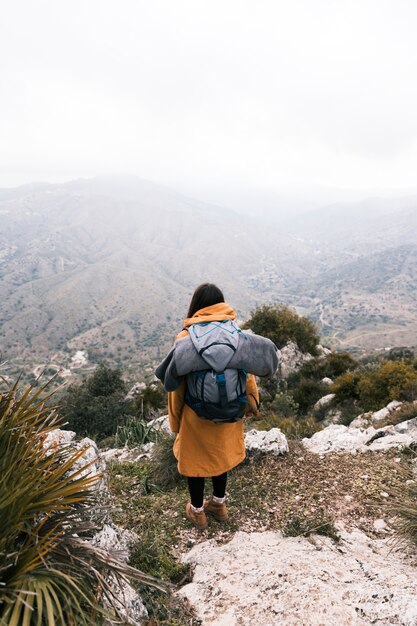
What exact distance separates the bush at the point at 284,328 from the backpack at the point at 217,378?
15147 millimetres

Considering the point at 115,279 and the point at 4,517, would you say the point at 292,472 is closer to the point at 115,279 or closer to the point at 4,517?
the point at 4,517

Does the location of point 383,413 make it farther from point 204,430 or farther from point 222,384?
point 222,384

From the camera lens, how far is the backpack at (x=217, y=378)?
249 cm

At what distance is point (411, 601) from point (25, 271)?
21695cm

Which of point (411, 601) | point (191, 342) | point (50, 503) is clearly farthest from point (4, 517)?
point (411, 601)

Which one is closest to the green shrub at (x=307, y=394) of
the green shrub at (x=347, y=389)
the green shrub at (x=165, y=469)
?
the green shrub at (x=347, y=389)

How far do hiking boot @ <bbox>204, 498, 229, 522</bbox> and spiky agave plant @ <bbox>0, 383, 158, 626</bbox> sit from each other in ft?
5.19

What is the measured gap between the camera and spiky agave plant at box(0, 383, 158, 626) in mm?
1464

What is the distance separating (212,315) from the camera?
2709mm

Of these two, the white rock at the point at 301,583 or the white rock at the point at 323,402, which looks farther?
the white rock at the point at 323,402

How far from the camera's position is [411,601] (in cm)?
201

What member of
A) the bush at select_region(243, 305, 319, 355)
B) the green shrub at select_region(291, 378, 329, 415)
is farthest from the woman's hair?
the bush at select_region(243, 305, 319, 355)

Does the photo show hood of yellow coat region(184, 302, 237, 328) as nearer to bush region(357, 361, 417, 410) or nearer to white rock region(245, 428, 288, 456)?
white rock region(245, 428, 288, 456)

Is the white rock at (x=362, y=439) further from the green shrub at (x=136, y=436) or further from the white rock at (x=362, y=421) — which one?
the green shrub at (x=136, y=436)
